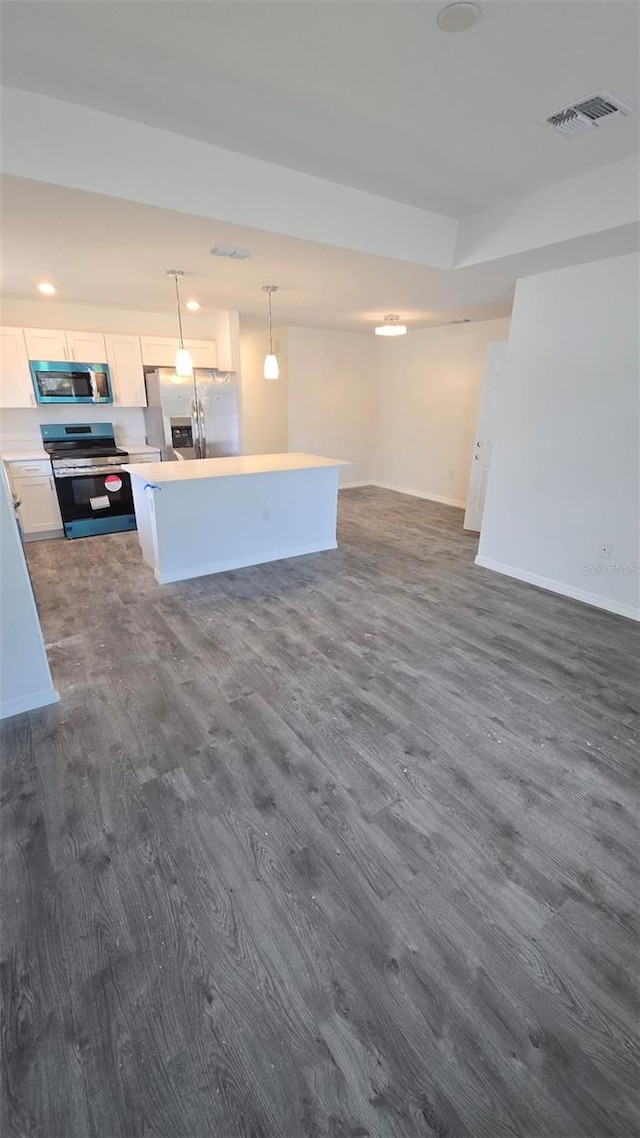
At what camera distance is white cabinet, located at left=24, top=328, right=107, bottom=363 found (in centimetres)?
475

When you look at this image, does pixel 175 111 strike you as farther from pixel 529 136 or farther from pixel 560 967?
pixel 560 967

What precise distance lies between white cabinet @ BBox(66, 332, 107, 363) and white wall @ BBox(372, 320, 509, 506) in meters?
4.29

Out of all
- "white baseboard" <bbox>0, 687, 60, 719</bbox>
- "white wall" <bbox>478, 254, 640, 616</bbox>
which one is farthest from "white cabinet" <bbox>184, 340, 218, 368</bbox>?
"white baseboard" <bbox>0, 687, 60, 719</bbox>

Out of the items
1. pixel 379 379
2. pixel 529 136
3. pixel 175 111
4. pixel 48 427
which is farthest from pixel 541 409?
pixel 48 427

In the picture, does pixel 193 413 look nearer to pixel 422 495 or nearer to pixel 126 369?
pixel 126 369

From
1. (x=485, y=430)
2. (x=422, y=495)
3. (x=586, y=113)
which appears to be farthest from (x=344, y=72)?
(x=422, y=495)

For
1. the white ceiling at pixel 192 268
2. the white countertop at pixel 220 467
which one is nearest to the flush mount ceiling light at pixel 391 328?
the white ceiling at pixel 192 268

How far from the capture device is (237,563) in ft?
14.3

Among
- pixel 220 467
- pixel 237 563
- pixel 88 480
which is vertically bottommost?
pixel 237 563

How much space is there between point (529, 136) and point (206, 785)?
11.3ft

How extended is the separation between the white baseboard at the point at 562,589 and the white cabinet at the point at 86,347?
15.2 feet

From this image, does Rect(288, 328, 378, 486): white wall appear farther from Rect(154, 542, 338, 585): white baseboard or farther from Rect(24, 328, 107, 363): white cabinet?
Rect(154, 542, 338, 585): white baseboard

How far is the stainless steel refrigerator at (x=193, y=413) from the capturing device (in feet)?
17.2

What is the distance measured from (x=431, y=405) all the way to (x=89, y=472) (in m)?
4.76
